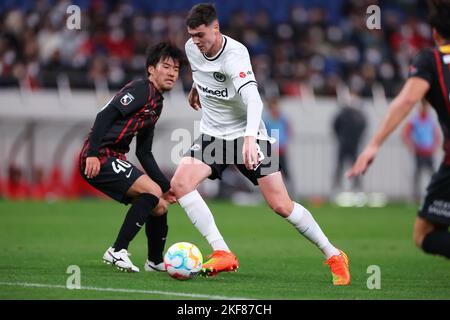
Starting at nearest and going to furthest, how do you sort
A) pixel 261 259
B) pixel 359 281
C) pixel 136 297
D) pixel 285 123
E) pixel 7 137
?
pixel 136 297 → pixel 359 281 → pixel 261 259 → pixel 285 123 → pixel 7 137

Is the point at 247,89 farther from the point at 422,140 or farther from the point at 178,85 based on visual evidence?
the point at 178,85

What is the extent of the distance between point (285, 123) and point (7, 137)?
6.06 metres

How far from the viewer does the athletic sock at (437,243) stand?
6.32 m

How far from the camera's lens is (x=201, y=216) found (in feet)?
26.1

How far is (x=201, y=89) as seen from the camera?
823 cm

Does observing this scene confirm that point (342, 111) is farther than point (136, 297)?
Yes

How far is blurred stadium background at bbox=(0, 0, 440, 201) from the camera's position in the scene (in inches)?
784

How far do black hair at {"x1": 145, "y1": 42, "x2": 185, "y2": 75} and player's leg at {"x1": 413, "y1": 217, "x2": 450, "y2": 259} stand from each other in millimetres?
2955

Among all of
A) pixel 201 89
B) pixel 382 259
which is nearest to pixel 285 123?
pixel 382 259

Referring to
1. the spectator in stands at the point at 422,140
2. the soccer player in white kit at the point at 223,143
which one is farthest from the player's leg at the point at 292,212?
the spectator in stands at the point at 422,140

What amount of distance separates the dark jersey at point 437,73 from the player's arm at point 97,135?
9.91 ft

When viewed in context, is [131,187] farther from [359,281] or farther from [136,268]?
[359,281]

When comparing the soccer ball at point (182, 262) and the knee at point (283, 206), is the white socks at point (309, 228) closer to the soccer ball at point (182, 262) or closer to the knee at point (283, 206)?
the knee at point (283, 206)

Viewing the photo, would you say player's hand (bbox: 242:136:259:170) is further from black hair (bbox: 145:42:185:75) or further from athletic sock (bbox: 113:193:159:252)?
black hair (bbox: 145:42:185:75)
